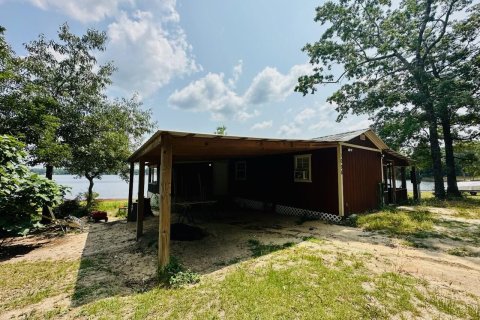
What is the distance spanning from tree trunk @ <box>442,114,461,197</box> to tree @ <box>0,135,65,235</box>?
21135 mm

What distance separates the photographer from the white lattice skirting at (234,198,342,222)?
818 cm

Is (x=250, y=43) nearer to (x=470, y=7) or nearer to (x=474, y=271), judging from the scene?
(x=474, y=271)

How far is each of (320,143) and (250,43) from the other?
756 centimetres

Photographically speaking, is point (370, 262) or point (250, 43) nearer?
point (370, 262)

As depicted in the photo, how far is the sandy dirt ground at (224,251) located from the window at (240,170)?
4.13 m

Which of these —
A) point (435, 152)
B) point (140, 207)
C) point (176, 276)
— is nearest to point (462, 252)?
point (176, 276)

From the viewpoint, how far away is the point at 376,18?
1655 cm

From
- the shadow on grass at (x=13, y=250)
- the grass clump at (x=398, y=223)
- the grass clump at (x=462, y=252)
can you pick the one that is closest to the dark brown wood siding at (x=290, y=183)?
the grass clump at (x=398, y=223)

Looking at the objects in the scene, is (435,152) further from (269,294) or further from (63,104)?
(63,104)

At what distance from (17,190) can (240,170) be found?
897cm

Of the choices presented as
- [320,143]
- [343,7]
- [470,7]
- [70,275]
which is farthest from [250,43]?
[470,7]

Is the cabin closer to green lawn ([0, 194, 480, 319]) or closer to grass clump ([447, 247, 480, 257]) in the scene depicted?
green lawn ([0, 194, 480, 319])

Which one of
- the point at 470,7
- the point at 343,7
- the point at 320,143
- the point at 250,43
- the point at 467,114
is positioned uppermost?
the point at 343,7

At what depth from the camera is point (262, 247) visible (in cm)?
529
